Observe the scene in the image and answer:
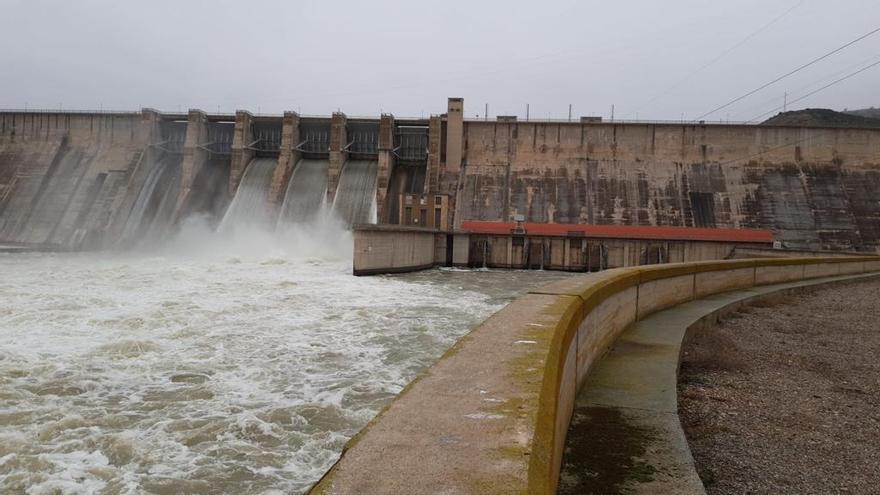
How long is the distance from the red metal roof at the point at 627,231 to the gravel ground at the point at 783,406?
21.7m

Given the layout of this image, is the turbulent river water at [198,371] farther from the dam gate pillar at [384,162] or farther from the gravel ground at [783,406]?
the dam gate pillar at [384,162]

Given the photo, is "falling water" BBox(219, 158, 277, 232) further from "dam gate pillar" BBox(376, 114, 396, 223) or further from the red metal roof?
the red metal roof

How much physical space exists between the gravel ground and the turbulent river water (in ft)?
10.6

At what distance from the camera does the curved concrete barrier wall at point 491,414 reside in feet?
5.17

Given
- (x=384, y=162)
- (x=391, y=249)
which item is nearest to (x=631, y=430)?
(x=391, y=249)

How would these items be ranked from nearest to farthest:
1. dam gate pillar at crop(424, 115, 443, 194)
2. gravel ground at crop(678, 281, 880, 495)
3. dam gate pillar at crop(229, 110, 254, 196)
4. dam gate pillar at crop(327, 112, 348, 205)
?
gravel ground at crop(678, 281, 880, 495)
dam gate pillar at crop(327, 112, 348, 205)
dam gate pillar at crop(229, 110, 254, 196)
dam gate pillar at crop(424, 115, 443, 194)

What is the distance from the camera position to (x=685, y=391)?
4625 mm

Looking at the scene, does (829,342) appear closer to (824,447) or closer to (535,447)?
(824,447)

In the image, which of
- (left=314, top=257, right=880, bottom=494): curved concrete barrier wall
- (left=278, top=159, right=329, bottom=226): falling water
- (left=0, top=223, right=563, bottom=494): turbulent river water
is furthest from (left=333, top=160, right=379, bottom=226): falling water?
(left=314, top=257, right=880, bottom=494): curved concrete barrier wall

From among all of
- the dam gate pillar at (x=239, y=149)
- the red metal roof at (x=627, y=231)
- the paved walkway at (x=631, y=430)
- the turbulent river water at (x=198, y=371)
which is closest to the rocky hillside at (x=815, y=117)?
the red metal roof at (x=627, y=231)

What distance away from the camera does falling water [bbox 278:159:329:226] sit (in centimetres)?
3161

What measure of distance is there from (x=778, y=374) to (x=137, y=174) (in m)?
36.2

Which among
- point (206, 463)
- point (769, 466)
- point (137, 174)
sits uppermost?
point (137, 174)

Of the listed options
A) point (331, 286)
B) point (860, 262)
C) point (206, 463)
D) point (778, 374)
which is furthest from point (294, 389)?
point (860, 262)
